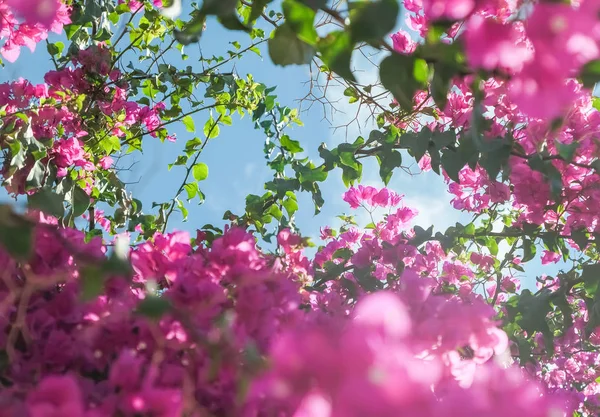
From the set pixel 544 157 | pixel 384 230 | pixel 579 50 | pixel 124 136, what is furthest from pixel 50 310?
pixel 384 230

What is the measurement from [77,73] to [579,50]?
7.18 ft

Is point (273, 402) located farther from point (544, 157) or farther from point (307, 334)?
point (544, 157)

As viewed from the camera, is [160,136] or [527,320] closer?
[527,320]

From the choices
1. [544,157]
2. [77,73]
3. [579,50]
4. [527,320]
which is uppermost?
[77,73]

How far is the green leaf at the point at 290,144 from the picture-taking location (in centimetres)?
228

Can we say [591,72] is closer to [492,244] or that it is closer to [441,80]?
[441,80]

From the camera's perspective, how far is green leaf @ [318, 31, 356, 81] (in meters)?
0.78

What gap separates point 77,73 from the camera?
7.64ft

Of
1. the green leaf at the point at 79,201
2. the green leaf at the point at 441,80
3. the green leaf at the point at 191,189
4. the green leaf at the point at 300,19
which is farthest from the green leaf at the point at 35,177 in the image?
the green leaf at the point at 441,80

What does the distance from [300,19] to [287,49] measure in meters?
0.07

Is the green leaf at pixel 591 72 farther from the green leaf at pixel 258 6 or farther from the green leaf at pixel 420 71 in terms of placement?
the green leaf at pixel 258 6

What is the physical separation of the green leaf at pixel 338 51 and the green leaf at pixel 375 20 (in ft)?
0.33

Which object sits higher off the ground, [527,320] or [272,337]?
[527,320]

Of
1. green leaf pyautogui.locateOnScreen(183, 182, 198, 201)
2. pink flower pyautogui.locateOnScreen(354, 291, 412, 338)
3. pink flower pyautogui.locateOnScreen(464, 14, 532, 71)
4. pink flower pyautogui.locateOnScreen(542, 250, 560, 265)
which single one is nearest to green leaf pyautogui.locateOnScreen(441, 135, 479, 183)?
pink flower pyautogui.locateOnScreen(464, 14, 532, 71)
